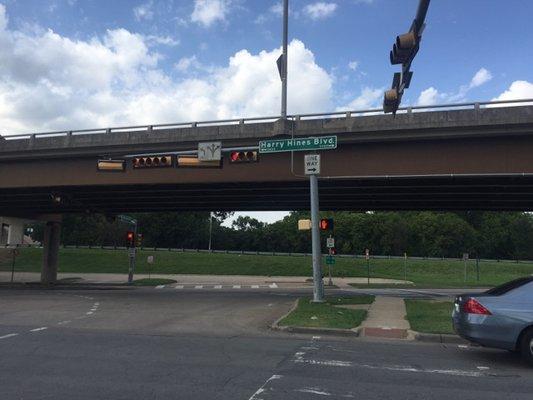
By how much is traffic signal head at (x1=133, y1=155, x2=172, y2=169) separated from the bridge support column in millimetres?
23947

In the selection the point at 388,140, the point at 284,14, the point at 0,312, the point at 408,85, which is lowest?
the point at 0,312

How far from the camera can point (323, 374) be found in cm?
770

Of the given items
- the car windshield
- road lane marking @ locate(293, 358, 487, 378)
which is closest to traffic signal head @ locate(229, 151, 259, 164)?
the car windshield

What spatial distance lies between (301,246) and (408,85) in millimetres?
97306

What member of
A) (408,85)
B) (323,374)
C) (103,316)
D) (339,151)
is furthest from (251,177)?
(323,374)

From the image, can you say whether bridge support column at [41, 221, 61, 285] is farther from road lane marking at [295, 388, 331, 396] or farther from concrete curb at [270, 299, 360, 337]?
road lane marking at [295, 388, 331, 396]

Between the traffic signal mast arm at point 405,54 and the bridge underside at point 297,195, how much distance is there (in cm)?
1063

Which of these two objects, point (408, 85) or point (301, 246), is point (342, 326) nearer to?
point (408, 85)

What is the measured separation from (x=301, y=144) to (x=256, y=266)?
4298 centimetres

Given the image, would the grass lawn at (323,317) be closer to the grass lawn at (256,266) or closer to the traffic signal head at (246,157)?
the traffic signal head at (246,157)

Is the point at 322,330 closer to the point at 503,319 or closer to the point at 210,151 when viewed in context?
the point at 503,319

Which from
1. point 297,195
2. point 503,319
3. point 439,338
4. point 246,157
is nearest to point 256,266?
point 297,195

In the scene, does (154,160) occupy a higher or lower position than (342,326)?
higher

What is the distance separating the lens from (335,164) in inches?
842
